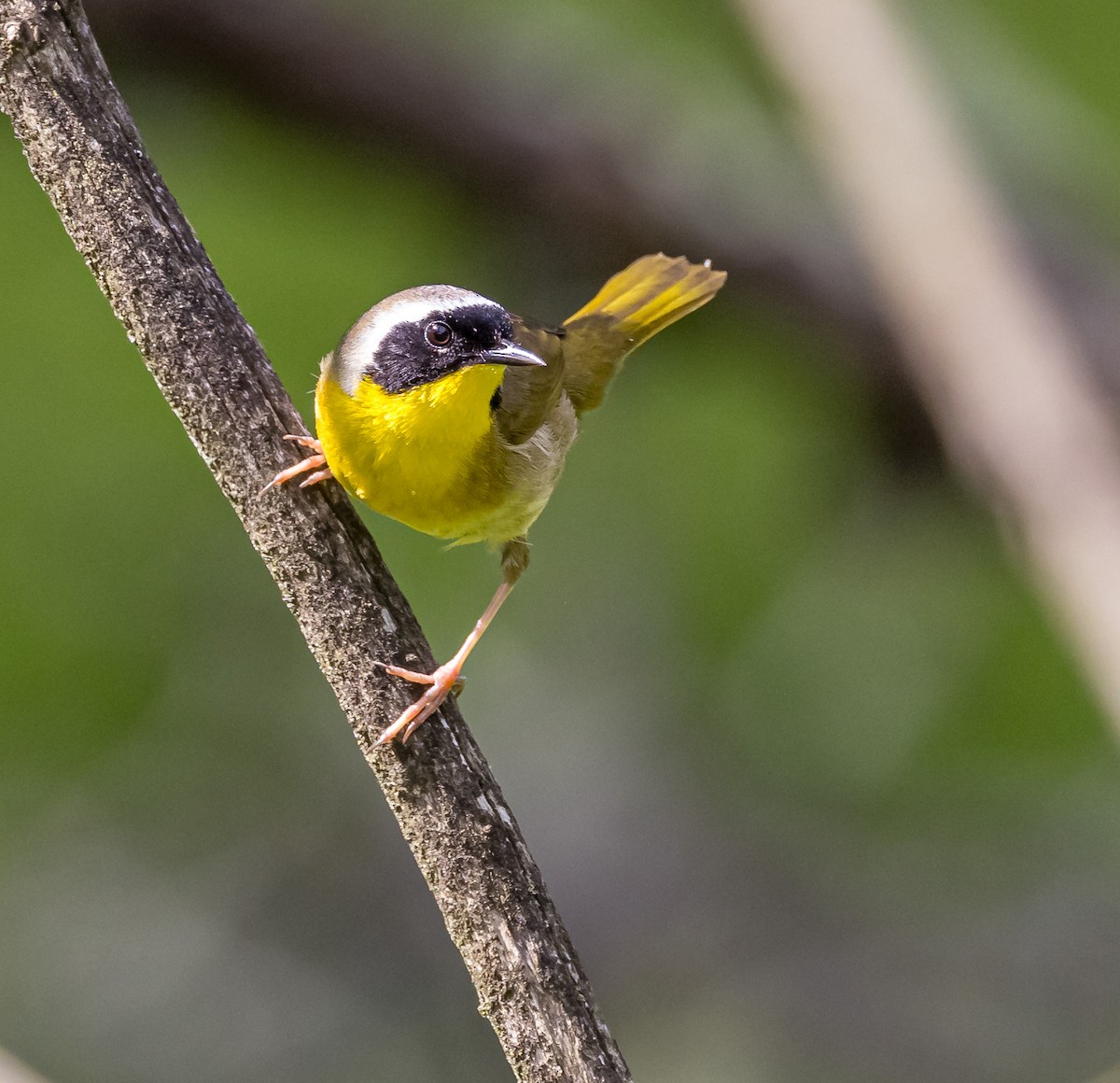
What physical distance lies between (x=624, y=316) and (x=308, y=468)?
1.90 m

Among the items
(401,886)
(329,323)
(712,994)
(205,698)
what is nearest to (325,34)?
(329,323)

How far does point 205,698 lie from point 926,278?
6602 mm

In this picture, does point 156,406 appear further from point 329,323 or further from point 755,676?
point 755,676

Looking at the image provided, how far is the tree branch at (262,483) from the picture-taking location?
2416 mm

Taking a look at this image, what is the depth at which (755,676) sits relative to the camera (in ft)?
26.1

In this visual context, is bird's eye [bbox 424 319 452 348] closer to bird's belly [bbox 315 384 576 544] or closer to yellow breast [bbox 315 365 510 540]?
yellow breast [bbox 315 365 510 540]

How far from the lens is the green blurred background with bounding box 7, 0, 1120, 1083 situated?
6.08 m

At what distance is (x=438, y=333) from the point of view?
11.4 ft

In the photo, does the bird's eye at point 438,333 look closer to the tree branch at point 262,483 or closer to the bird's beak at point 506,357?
the bird's beak at point 506,357

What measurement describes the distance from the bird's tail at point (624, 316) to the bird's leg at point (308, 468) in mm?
1426

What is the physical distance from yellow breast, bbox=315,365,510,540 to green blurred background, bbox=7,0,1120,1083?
8.39ft

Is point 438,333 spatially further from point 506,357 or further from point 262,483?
point 262,483

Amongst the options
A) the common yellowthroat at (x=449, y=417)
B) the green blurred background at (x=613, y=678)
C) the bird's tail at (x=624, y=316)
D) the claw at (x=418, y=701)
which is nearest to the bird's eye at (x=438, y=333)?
the common yellowthroat at (x=449, y=417)

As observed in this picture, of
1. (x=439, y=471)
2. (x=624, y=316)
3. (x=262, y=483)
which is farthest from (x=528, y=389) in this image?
(x=262, y=483)
